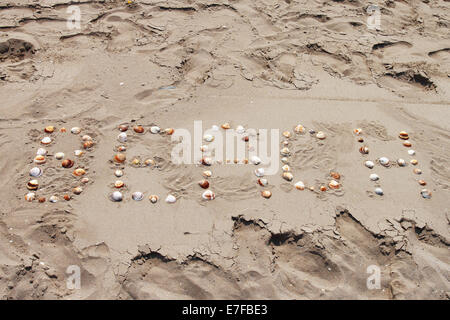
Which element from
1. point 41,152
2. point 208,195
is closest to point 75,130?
point 41,152

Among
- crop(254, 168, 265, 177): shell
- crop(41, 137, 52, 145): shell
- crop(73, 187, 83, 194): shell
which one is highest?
crop(41, 137, 52, 145): shell

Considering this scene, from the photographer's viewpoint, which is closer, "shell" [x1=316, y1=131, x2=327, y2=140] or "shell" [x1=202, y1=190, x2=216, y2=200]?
"shell" [x1=202, y1=190, x2=216, y2=200]

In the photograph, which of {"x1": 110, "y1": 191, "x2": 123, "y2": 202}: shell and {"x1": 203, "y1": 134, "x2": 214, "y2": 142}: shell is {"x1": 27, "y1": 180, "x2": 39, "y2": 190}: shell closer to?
{"x1": 110, "y1": 191, "x2": 123, "y2": 202}: shell

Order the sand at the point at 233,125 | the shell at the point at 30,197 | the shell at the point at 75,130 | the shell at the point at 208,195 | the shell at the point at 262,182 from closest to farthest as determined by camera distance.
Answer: the sand at the point at 233,125
the shell at the point at 30,197
the shell at the point at 208,195
the shell at the point at 262,182
the shell at the point at 75,130

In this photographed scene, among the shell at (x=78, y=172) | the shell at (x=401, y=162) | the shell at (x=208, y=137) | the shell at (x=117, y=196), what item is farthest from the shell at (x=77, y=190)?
the shell at (x=401, y=162)

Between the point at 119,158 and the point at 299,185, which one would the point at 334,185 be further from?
the point at 119,158

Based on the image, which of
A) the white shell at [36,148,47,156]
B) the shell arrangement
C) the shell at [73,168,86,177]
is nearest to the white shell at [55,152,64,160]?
the shell arrangement

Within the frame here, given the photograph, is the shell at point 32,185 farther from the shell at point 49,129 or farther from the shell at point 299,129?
the shell at point 299,129
